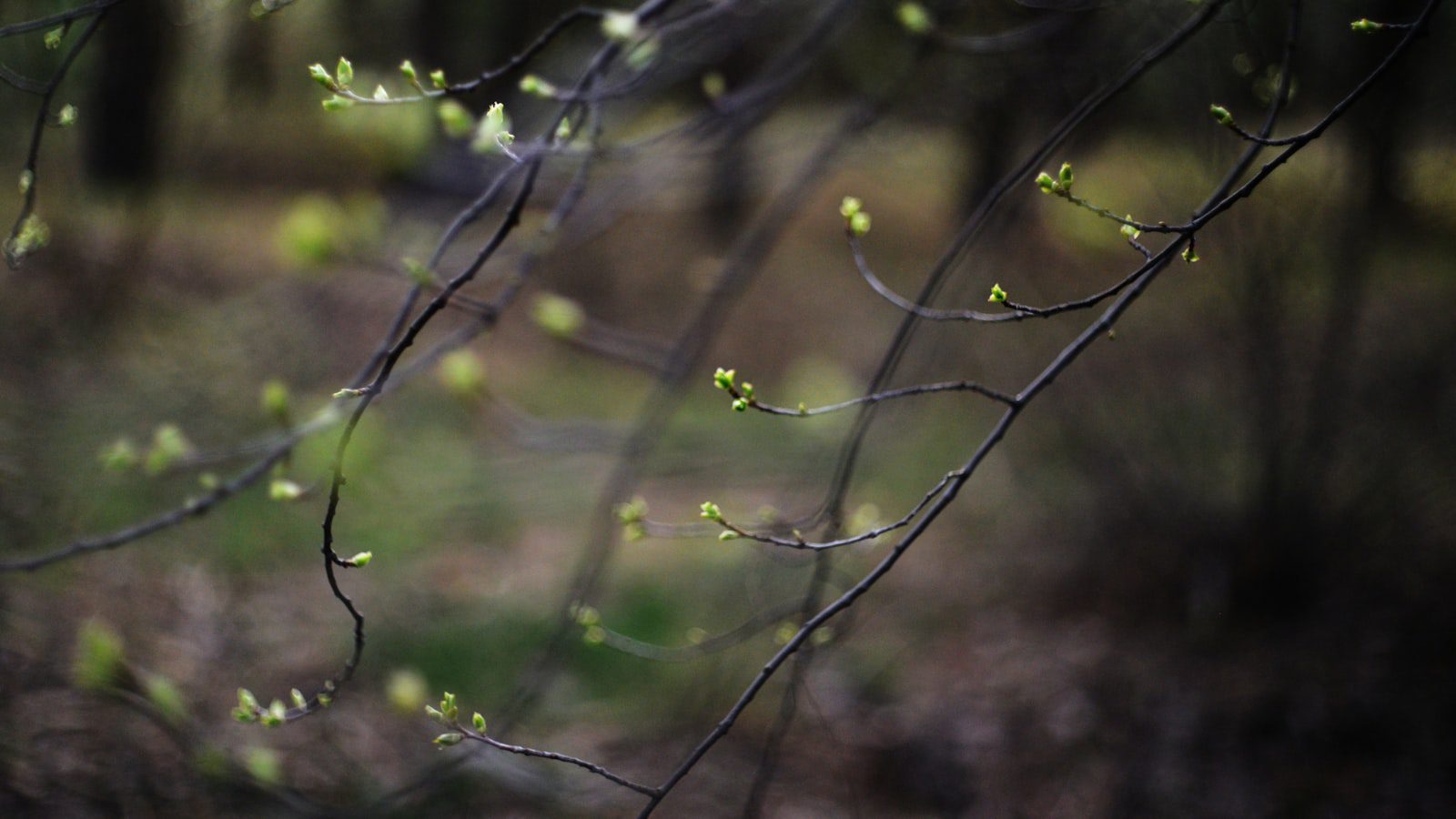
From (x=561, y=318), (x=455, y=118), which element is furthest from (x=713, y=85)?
(x=455, y=118)

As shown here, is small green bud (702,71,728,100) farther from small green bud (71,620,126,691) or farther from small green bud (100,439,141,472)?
small green bud (71,620,126,691)

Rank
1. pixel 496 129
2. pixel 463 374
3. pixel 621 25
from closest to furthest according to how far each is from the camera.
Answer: pixel 496 129 → pixel 621 25 → pixel 463 374

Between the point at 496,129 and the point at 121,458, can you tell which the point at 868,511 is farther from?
the point at 121,458

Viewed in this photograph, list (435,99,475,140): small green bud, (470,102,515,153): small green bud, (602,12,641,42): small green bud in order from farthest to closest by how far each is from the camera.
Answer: (435,99,475,140): small green bud, (602,12,641,42): small green bud, (470,102,515,153): small green bud

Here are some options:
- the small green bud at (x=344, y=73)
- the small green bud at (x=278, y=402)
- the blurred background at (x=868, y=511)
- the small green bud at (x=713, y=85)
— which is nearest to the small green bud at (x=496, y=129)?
the small green bud at (x=344, y=73)

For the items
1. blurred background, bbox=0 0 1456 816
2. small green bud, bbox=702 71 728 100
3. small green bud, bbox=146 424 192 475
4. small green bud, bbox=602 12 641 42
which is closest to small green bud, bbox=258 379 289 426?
blurred background, bbox=0 0 1456 816

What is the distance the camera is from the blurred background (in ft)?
10.1

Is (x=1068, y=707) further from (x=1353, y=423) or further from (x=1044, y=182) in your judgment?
(x=1044, y=182)

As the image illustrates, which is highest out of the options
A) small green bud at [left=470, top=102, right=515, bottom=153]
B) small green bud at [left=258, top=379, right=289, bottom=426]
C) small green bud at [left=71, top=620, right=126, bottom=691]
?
small green bud at [left=258, top=379, right=289, bottom=426]

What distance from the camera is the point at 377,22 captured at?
12.5 meters

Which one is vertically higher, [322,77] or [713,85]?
[713,85]

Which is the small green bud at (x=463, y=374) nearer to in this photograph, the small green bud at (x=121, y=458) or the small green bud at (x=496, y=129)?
the small green bud at (x=121, y=458)

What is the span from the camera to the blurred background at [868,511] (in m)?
3.08

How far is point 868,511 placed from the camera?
93.9 inches
